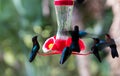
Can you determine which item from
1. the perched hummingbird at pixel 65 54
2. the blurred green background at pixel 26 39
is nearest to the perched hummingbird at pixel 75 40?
the perched hummingbird at pixel 65 54

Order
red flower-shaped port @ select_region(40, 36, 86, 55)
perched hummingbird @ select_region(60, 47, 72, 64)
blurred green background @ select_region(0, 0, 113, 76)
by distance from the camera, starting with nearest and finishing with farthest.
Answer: perched hummingbird @ select_region(60, 47, 72, 64)
red flower-shaped port @ select_region(40, 36, 86, 55)
blurred green background @ select_region(0, 0, 113, 76)

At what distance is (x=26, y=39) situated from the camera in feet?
10.4

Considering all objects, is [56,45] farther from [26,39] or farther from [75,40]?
[26,39]

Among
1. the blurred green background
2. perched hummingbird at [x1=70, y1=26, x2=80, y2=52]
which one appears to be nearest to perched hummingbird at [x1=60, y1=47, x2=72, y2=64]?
perched hummingbird at [x1=70, y1=26, x2=80, y2=52]

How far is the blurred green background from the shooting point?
293 cm

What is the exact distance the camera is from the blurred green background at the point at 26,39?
293 cm

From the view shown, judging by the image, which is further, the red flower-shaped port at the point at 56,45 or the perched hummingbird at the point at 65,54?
the red flower-shaped port at the point at 56,45

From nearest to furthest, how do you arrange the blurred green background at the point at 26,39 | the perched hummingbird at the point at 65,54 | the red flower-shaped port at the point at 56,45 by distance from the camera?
the perched hummingbird at the point at 65,54 → the red flower-shaped port at the point at 56,45 → the blurred green background at the point at 26,39

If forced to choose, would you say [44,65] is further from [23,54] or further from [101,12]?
[101,12]

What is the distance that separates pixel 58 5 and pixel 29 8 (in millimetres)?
1507

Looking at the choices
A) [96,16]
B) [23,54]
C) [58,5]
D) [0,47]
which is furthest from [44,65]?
[58,5]

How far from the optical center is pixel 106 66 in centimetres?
292

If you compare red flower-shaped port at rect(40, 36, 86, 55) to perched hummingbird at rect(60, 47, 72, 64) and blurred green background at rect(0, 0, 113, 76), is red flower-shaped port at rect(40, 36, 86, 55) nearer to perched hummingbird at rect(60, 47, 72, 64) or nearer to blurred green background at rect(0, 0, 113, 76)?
perched hummingbird at rect(60, 47, 72, 64)

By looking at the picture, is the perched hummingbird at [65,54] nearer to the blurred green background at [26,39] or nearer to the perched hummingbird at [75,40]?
the perched hummingbird at [75,40]
